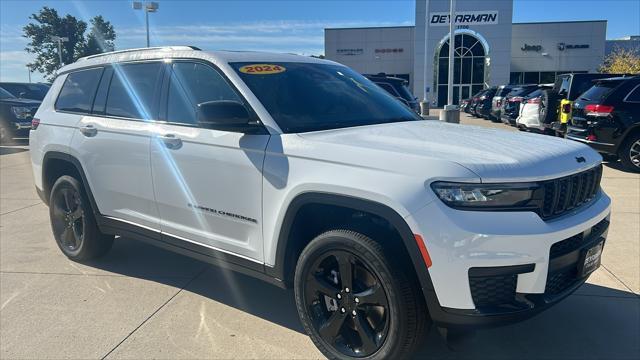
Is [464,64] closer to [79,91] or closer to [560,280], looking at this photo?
[79,91]

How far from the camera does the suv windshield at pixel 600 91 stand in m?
9.45

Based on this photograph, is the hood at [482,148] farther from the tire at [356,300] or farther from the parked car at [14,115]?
the parked car at [14,115]

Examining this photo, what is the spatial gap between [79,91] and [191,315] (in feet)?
8.05

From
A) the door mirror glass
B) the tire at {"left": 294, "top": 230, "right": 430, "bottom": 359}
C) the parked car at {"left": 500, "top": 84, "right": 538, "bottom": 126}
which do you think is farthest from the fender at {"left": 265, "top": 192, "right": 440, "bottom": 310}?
the parked car at {"left": 500, "top": 84, "right": 538, "bottom": 126}

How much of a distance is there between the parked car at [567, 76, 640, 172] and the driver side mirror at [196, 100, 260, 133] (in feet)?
26.8

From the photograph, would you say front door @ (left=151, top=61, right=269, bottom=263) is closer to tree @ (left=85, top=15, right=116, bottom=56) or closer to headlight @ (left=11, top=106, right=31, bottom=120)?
headlight @ (left=11, top=106, right=31, bottom=120)

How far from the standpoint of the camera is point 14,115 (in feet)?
50.8

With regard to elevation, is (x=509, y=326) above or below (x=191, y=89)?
below

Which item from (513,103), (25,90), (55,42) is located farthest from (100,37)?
(513,103)

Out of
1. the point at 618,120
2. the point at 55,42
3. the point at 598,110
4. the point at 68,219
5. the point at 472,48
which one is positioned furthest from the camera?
the point at 55,42

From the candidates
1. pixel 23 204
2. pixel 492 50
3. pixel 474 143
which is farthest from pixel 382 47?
pixel 474 143

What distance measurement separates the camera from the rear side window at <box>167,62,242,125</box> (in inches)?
143

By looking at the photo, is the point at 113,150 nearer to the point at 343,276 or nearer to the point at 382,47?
the point at 343,276

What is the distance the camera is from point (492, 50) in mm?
43344
